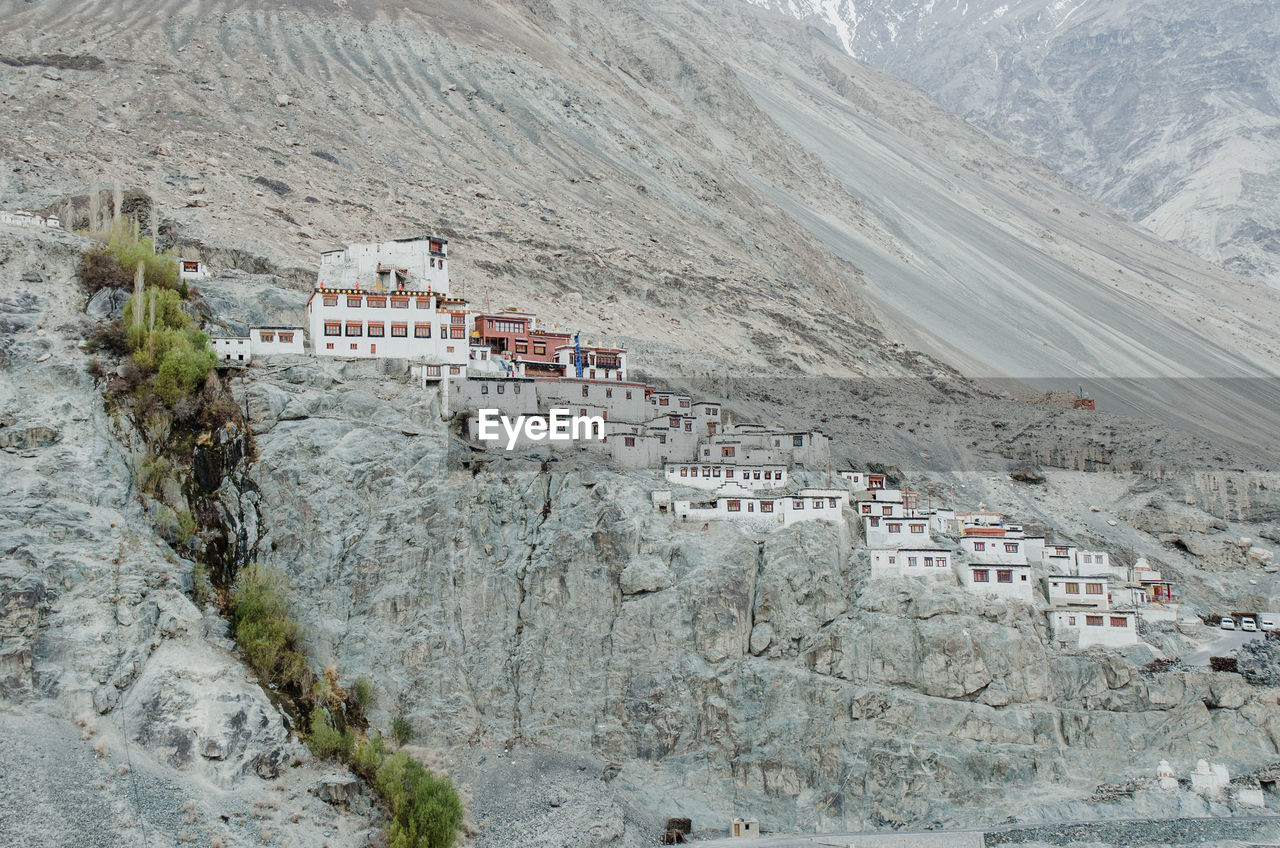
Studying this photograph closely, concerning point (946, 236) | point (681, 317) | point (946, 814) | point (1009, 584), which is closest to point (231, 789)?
point (946, 814)

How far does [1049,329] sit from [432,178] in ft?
246

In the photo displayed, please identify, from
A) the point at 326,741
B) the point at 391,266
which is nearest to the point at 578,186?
the point at 391,266

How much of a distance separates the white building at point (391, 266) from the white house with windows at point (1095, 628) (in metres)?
35.6

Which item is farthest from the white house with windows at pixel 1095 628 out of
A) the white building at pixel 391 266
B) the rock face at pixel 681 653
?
the white building at pixel 391 266

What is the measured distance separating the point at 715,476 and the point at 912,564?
9827 mm

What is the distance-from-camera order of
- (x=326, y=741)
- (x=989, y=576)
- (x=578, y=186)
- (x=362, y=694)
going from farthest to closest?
(x=578, y=186)
(x=989, y=576)
(x=362, y=694)
(x=326, y=741)

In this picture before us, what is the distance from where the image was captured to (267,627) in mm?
50156

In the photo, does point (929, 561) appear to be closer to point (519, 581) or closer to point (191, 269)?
point (519, 581)

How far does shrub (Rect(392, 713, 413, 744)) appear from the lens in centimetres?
5047

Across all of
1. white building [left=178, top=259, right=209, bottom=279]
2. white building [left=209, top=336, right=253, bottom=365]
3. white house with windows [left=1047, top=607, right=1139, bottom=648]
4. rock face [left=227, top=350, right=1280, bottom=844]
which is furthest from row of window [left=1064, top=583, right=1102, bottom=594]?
white building [left=178, top=259, right=209, bottom=279]

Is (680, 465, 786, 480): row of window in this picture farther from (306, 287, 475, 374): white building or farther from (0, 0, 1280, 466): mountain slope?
(0, 0, 1280, 466): mountain slope

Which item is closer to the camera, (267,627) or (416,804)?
(416,804)

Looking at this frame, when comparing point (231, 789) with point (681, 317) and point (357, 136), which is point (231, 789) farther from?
point (357, 136)

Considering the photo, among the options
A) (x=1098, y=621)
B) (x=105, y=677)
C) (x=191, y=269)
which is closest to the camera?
(x=105, y=677)
